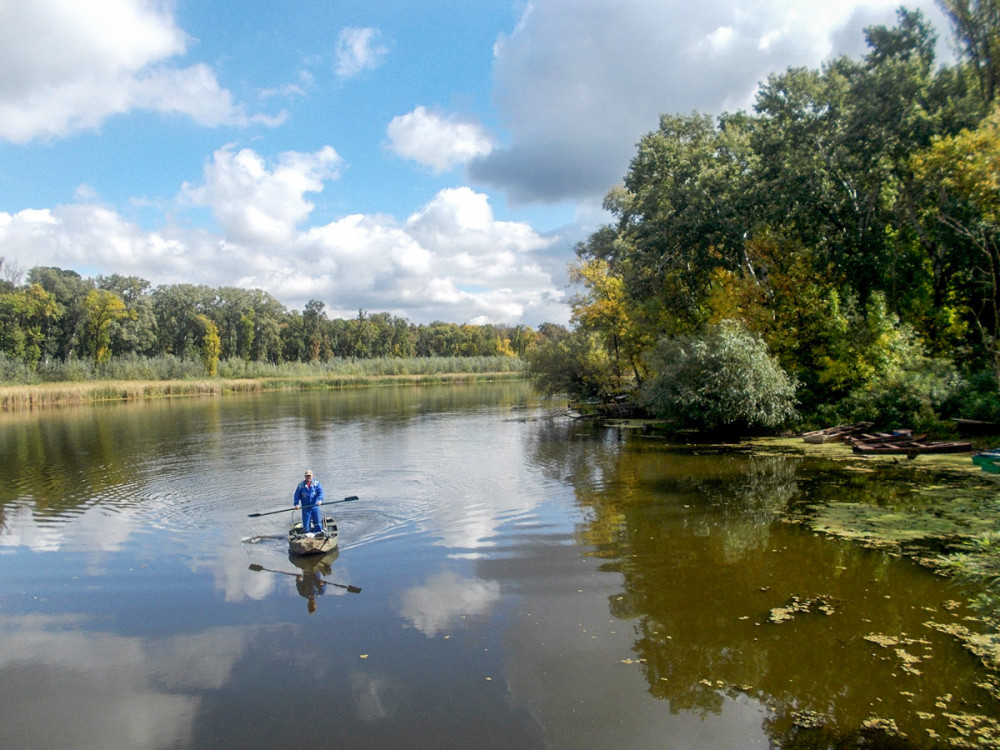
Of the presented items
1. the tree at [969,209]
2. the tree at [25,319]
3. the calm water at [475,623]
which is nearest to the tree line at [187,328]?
the tree at [25,319]

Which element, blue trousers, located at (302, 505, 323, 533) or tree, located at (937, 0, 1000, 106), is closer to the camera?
blue trousers, located at (302, 505, 323, 533)

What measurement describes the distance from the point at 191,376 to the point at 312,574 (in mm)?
79448

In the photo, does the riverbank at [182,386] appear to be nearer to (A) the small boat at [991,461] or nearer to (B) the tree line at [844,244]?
(B) the tree line at [844,244]

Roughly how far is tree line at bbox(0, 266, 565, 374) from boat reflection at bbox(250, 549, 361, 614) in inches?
1894

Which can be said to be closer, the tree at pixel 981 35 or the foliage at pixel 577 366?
the tree at pixel 981 35

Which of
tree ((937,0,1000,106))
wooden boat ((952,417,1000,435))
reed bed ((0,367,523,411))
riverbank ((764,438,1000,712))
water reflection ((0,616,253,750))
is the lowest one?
water reflection ((0,616,253,750))

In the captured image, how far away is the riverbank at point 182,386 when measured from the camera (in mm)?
56125

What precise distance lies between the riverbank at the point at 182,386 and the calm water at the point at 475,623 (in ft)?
148

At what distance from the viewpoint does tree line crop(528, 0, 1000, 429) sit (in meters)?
22.1

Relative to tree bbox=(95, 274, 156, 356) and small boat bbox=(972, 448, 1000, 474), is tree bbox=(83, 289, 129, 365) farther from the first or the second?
small boat bbox=(972, 448, 1000, 474)

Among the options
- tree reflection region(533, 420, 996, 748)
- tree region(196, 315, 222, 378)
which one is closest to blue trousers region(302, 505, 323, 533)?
tree reflection region(533, 420, 996, 748)

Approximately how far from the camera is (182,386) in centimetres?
7288

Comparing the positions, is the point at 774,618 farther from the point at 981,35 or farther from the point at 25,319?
the point at 25,319

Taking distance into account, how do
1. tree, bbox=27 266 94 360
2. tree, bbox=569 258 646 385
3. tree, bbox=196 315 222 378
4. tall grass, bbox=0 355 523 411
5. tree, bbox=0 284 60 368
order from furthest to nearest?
tree, bbox=196 315 222 378
tree, bbox=27 266 94 360
tree, bbox=0 284 60 368
tall grass, bbox=0 355 523 411
tree, bbox=569 258 646 385
